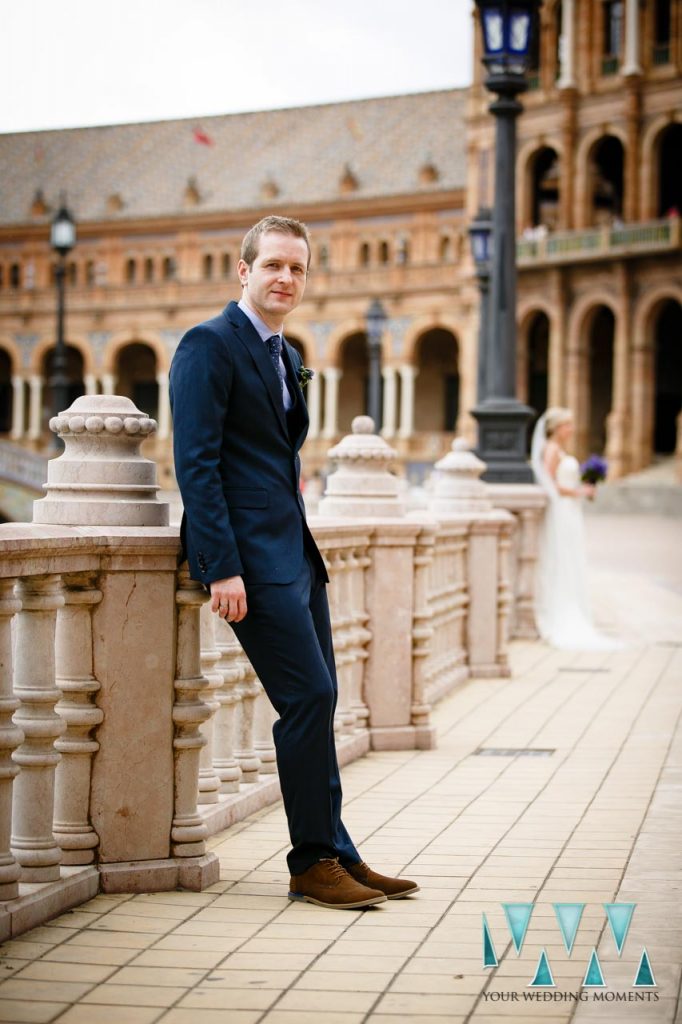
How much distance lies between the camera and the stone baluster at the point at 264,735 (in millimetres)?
6566

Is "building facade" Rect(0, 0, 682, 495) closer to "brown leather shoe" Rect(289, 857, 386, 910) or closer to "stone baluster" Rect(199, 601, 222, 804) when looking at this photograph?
"stone baluster" Rect(199, 601, 222, 804)

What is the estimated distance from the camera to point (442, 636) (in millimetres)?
10438

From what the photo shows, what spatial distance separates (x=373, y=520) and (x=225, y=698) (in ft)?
6.70

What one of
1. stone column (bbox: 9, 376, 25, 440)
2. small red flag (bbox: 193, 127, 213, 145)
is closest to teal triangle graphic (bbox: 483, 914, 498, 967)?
stone column (bbox: 9, 376, 25, 440)

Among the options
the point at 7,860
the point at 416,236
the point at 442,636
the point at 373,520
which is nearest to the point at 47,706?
the point at 7,860

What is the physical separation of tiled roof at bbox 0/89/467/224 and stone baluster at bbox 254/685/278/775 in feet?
187

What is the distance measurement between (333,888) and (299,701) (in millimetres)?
559

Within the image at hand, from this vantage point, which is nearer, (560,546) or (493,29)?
(493,29)

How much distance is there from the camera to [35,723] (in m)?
4.50

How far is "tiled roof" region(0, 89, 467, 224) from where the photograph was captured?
64.8 metres

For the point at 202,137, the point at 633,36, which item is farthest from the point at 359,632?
the point at 202,137

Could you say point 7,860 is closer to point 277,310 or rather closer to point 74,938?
point 74,938

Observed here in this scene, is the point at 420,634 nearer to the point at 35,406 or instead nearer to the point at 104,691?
the point at 104,691

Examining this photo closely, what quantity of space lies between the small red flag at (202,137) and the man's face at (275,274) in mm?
66200
